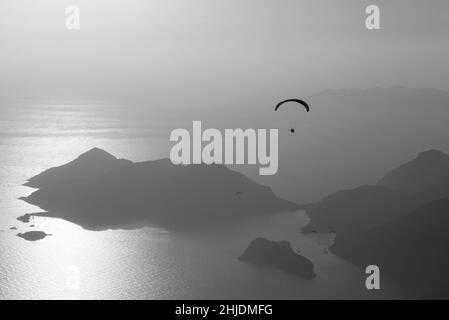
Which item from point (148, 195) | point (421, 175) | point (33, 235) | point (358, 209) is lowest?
point (33, 235)

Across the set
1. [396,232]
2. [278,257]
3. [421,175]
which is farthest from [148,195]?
[421,175]

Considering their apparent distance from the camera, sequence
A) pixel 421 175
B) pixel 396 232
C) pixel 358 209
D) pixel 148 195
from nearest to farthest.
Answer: pixel 396 232
pixel 358 209
pixel 148 195
pixel 421 175

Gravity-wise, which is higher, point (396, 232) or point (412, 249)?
point (396, 232)

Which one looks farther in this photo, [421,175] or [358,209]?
[421,175]

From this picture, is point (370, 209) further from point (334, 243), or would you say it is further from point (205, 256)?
point (205, 256)

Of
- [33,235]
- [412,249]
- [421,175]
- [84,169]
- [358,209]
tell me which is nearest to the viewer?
[412,249]

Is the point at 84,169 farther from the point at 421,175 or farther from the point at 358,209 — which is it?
the point at 421,175
